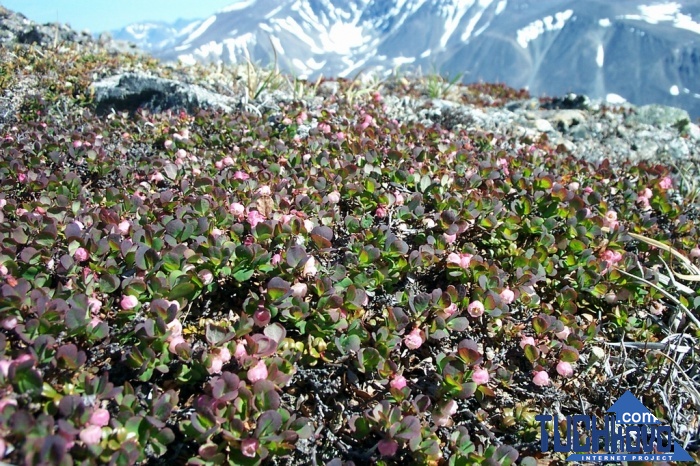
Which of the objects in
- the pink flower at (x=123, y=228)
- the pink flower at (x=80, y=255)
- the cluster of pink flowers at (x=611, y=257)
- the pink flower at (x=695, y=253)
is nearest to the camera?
the pink flower at (x=80, y=255)

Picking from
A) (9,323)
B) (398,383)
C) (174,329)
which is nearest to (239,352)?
(174,329)

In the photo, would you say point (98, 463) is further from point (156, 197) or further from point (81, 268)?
point (156, 197)

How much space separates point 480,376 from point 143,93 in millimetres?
6268

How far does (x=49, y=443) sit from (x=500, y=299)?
6.71 ft

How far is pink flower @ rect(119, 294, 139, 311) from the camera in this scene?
2.31 meters

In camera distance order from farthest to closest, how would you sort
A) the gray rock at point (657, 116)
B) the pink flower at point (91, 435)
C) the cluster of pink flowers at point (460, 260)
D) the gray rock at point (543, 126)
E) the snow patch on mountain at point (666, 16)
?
the snow patch on mountain at point (666, 16) → the gray rock at point (657, 116) → the gray rock at point (543, 126) → the cluster of pink flowers at point (460, 260) → the pink flower at point (91, 435)

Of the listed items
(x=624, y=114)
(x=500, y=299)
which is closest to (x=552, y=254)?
(x=500, y=299)

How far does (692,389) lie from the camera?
7.54 feet

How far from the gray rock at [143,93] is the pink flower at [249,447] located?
209 inches

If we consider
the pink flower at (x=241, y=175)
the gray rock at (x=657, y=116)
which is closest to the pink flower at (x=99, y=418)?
the pink flower at (x=241, y=175)

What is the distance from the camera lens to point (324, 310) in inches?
94.3

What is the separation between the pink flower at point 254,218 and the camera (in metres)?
3.02

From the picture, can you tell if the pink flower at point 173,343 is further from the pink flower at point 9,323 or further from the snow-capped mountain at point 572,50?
the snow-capped mountain at point 572,50

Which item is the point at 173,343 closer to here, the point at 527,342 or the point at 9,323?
the point at 9,323
